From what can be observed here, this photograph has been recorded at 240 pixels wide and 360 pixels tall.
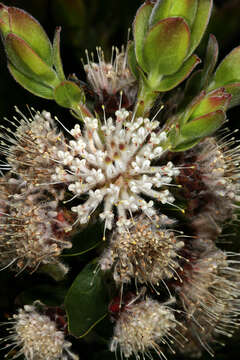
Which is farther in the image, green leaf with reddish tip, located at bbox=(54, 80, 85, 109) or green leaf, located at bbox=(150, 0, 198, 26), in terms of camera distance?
green leaf with reddish tip, located at bbox=(54, 80, 85, 109)

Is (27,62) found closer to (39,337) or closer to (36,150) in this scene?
(36,150)

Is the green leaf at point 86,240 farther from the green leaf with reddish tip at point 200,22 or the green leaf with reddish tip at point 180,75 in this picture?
the green leaf with reddish tip at point 200,22

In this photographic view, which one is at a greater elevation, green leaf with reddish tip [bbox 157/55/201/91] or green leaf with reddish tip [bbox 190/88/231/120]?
green leaf with reddish tip [bbox 157/55/201/91]

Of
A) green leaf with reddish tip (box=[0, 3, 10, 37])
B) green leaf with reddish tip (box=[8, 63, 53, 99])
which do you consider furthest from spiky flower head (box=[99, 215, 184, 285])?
green leaf with reddish tip (box=[0, 3, 10, 37])

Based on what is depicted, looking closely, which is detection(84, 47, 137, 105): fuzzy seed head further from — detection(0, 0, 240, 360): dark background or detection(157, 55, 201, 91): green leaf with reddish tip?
detection(0, 0, 240, 360): dark background

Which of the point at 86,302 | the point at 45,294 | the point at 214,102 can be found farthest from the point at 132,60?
the point at 45,294

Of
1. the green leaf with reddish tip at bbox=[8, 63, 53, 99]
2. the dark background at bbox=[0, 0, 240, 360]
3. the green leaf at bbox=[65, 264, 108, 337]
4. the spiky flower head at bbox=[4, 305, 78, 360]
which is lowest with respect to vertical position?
the spiky flower head at bbox=[4, 305, 78, 360]
